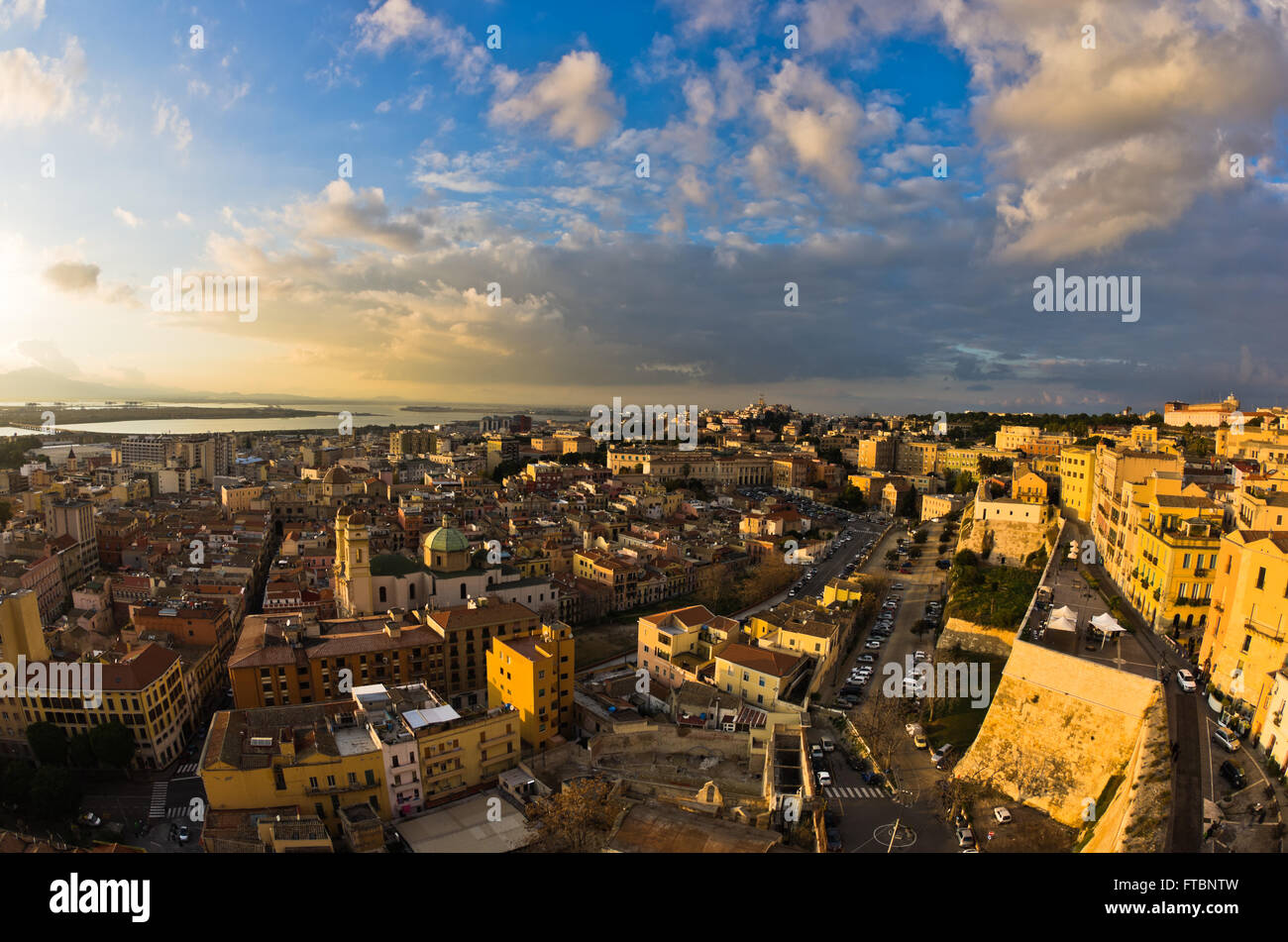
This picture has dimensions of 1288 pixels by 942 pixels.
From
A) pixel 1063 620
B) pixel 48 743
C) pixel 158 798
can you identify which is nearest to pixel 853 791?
pixel 1063 620

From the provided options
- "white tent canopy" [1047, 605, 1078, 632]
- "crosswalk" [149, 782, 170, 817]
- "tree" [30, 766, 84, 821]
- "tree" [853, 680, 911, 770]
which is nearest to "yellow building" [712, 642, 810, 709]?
"tree" [853, 680, 911, 770]

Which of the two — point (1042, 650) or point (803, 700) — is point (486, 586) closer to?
point (803, 700)

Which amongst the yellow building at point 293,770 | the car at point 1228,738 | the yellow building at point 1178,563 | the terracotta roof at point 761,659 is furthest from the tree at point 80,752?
the yellow building at point 1178,563

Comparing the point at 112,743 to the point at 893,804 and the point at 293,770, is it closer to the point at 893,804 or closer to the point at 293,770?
the point at 293,770

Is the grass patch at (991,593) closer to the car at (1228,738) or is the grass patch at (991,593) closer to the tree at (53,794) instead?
the car at (1228,738)

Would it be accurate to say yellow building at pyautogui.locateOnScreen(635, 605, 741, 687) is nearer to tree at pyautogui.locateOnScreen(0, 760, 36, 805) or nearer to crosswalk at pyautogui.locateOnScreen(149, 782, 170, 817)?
crosswalk at pyautogui.locateOnScreen(149, 782, 170, 817)
